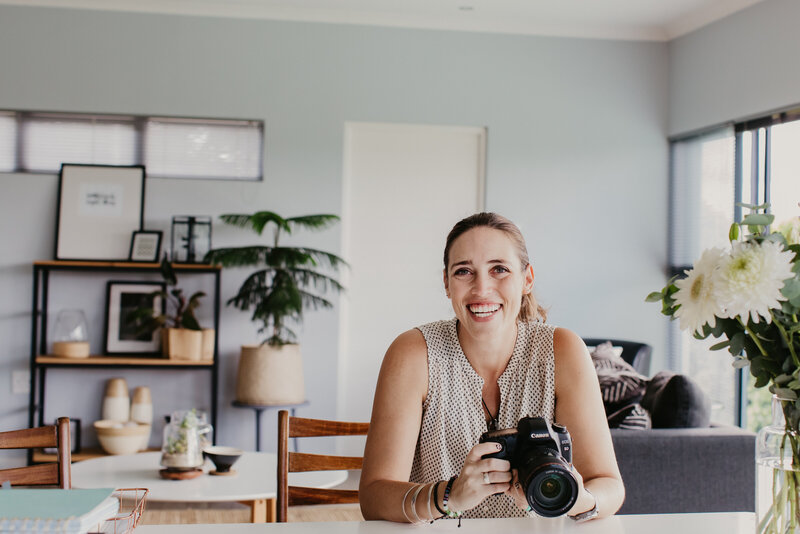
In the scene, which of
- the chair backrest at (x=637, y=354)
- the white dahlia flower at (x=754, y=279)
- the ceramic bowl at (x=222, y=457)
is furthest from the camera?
the chair backrest at (x=637, y=354)

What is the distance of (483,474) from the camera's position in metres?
1.18

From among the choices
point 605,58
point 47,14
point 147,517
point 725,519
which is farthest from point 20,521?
point 605,58

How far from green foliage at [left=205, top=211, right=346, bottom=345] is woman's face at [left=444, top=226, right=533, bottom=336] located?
2614mm

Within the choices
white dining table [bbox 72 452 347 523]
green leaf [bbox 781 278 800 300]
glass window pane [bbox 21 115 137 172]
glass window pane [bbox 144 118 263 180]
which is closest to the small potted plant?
glass window pane [bbox 144 118 263 180]

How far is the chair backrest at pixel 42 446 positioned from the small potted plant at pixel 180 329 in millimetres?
2573

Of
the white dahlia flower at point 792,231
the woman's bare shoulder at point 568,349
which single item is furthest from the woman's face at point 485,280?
the white dahlia flower at point 792,231

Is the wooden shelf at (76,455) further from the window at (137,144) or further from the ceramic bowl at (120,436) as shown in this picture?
the window at (137,144)

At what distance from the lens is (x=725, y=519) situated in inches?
52.9

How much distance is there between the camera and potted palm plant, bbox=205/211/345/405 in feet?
13.5

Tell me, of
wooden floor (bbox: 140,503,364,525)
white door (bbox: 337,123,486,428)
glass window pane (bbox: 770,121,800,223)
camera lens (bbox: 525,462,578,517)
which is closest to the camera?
camera lens (bbox: 525,462,578,517)

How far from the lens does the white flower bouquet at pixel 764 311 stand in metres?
0.97

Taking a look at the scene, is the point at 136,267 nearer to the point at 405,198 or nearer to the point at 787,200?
the point at 405,198

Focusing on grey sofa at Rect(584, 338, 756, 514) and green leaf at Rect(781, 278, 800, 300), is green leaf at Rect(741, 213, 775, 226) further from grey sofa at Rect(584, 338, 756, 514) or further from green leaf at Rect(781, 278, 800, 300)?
grey sofa at Rect(584, 338, 756, 514)

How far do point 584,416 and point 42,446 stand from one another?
112 centimetres
